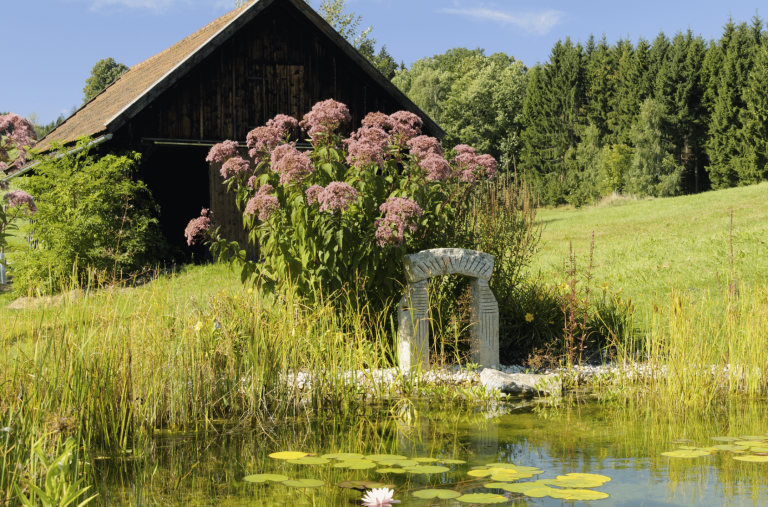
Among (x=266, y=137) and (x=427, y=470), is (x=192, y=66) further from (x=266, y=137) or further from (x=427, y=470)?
(x=427, y=470)

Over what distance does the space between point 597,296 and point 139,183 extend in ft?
27.9

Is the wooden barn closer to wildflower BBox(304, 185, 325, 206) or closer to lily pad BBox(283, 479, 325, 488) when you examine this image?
wildflower BBox(304, 185, 325, 206)

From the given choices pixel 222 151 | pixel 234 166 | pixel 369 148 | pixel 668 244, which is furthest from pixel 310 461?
pixel 668 244

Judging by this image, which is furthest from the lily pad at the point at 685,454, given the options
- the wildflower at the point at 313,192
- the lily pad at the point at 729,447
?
the wildflower at the point at 313,192

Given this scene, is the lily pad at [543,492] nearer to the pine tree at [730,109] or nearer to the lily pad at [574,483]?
the lily pad at [574,483]

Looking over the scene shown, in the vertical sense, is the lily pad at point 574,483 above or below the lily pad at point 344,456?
below

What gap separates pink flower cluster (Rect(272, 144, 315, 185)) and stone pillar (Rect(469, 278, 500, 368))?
1.79 meters

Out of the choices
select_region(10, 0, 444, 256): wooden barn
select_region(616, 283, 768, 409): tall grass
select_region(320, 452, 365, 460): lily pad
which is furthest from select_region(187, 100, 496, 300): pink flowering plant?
select_region(10, 0, 444, 256): wooden barn

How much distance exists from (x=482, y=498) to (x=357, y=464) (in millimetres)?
771

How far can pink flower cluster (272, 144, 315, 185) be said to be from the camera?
17.3ft

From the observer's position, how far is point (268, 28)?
46.9ft

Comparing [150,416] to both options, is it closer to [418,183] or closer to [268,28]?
[418,183]

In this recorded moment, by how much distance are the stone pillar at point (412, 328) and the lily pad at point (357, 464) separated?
205 cm

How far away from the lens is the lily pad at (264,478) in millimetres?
3348
